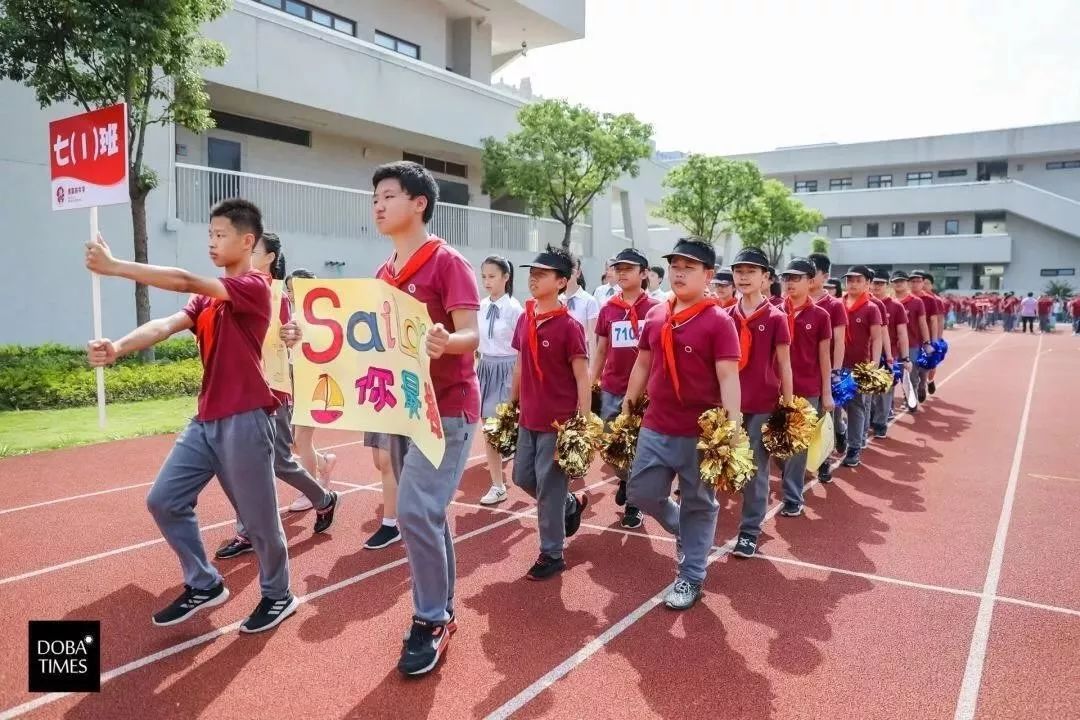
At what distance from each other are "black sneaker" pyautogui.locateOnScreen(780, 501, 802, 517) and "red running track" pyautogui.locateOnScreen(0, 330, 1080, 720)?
0.43 ft

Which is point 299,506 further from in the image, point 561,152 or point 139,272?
point 561,152

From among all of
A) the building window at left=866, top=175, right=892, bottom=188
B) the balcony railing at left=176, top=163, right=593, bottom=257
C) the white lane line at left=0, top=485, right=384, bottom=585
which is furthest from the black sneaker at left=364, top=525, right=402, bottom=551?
the building window at left=866, top=175, right=892, bottom=188

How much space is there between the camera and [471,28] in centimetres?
2527

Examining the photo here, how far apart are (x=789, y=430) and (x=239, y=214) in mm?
3818

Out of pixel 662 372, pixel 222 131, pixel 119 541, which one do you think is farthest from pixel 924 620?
pixel 222 131

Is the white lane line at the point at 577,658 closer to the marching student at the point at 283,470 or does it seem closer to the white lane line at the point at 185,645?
the white lane line at the point at 185,645

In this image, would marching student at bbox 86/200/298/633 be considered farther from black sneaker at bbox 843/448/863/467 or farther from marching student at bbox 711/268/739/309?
black sneaker at bbox 843/448/863/467

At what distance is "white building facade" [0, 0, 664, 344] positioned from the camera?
13613 mm

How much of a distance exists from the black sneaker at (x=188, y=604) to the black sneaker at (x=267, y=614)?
279 millimetres

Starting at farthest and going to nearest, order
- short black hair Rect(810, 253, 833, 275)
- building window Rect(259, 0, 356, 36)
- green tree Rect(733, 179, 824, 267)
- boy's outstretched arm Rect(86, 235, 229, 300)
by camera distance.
→ green tree Rect(733, 179, 824, 267), building window Rect(259, 0, 356, 36), short black hair Rect(810, 253, 833, 275), boy's outstretched arm Rect(86, 235, 229, 300)

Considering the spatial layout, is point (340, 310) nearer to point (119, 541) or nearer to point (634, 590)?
point (634, 590)

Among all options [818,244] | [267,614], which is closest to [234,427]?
[267,614]

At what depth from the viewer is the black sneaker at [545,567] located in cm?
487

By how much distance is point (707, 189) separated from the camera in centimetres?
3097
